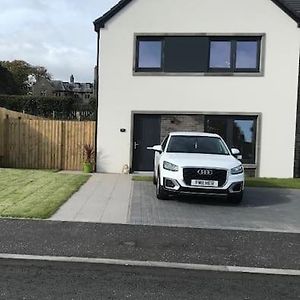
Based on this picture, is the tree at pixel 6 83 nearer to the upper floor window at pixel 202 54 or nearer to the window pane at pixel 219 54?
the upper floor window at pixel 202 54

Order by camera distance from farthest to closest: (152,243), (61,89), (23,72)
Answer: (61,89) < (23,72) < (152,243)

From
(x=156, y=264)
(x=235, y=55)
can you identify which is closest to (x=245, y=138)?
(x=235, y=55)

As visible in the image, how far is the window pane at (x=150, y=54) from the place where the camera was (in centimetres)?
1872

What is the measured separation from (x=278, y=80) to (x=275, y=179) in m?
3.72

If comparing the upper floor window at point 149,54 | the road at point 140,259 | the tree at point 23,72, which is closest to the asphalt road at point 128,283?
the road at point 140,259

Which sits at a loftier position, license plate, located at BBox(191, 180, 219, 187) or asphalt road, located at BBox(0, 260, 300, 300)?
license plate, located at BBox(191, 180, 219, 187)

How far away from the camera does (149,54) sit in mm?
18781

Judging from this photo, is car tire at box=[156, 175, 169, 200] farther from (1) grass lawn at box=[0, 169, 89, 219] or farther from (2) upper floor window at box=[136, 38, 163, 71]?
(2) upper floor window at box=[136, 38, 163, 71]

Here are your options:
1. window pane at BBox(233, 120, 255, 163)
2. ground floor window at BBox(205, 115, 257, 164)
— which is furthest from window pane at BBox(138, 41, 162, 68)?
window pane at BBox(233, 120, 255, 163)

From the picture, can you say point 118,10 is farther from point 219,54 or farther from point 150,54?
point 219,54

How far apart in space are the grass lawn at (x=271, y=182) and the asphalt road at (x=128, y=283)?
974 centimetres

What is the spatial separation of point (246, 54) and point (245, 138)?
125 inches

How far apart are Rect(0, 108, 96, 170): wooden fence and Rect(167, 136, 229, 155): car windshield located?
690 centimetres

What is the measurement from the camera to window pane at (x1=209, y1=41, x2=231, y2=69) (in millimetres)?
18656
